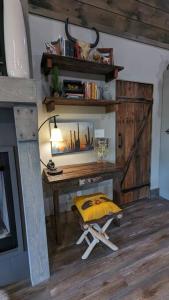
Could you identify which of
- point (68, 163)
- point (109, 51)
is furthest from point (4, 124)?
point (109, 51)

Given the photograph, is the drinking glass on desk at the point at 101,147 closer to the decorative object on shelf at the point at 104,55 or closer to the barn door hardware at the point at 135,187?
the barn door hardware at the point at 135,187

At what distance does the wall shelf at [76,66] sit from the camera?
1.79m

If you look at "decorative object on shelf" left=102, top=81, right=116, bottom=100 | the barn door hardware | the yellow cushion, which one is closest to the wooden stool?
the yellow cushion

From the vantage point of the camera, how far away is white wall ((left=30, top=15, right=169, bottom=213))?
77.9 inches

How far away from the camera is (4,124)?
1.21m

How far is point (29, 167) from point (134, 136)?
1.93 meters

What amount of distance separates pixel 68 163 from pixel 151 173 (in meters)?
1.57

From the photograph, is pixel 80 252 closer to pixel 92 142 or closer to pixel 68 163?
pixel 68 163

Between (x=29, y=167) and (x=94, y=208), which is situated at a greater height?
(x=29, y=167)

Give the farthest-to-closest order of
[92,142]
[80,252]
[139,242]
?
[92,142] → [139,242] → [80,252]

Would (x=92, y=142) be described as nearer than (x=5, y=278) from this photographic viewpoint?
No

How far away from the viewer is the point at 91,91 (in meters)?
2.13

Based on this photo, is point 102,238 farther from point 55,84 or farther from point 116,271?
point 55,84

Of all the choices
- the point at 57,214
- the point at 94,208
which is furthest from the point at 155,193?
the point at 57,214
